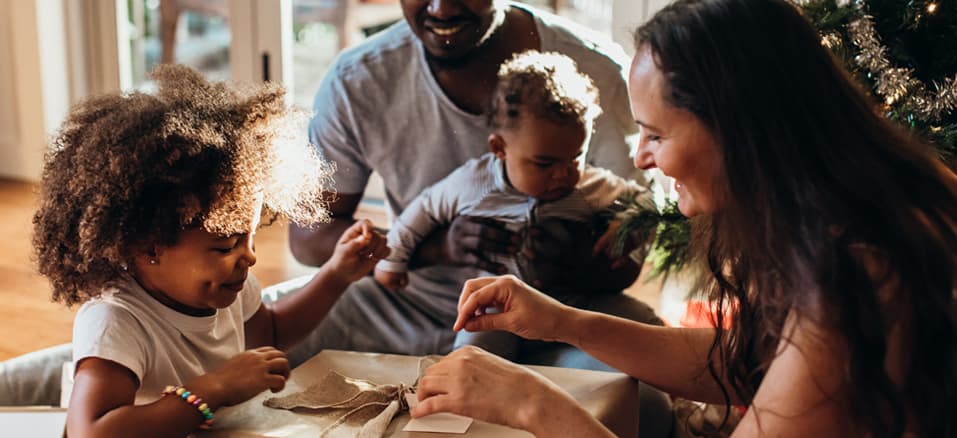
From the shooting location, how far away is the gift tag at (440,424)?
1.01 m

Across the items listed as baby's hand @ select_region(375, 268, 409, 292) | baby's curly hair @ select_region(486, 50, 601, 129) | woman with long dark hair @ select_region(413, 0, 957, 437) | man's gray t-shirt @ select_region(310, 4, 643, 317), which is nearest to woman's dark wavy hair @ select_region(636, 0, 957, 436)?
woman with long dark hair @ select_region(413, 0, 957, 437)

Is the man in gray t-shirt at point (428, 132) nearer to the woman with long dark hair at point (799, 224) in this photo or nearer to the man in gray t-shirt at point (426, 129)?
the man in gray t-shirt at point (426, 129)

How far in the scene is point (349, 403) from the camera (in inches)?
41.8

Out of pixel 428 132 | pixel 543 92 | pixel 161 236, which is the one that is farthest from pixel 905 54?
pixel 161 236

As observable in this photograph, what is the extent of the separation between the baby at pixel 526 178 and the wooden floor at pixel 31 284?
0.17 m

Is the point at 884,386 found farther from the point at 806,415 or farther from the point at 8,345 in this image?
the point at 8,345

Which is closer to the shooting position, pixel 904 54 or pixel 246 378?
pixel 246 378

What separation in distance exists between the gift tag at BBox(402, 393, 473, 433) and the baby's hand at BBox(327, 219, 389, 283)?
46 cm

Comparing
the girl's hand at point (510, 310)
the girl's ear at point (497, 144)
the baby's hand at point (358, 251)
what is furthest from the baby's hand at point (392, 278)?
the girl's hand at point (510, 310)

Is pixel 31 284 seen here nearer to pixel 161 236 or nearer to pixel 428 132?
pixel 428 132

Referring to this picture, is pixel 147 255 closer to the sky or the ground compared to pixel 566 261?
closer to the sky

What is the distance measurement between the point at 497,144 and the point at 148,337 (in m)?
0.61

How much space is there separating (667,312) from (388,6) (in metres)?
1.31

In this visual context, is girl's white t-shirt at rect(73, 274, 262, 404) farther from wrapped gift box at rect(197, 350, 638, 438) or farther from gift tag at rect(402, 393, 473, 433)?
gift tag at rect(402, 393, 473, 433)
